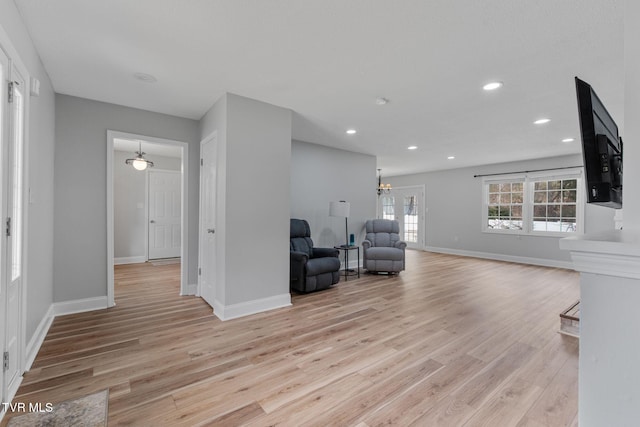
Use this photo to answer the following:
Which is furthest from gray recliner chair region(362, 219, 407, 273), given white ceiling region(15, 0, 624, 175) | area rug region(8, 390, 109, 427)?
area rug region(8, 390, 109, 427)

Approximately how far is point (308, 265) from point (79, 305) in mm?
2660

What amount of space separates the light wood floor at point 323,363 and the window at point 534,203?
3.17m

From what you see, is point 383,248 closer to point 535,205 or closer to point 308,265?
point 308,265

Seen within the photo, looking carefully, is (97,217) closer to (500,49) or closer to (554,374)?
(500,49)

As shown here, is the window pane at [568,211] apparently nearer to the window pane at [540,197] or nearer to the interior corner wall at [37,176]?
the window pane at [540,197]

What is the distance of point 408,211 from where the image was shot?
29.8 ft

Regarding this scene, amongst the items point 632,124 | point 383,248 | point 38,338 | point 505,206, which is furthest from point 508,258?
point 38,338

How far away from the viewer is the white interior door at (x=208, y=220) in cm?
337

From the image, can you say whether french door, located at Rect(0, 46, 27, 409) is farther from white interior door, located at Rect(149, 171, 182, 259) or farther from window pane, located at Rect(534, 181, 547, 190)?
window pane, located at Rect(534, 181, 547, 190)

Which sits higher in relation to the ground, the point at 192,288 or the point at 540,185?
the point at 540,185

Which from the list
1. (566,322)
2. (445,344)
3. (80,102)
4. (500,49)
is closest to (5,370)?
(80,102)

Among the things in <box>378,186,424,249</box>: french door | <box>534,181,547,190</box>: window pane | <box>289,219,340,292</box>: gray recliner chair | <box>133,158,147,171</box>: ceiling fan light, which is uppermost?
<box>133,158,147,171</box>: ceiling fan light

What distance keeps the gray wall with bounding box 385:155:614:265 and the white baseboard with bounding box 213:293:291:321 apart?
5822mm

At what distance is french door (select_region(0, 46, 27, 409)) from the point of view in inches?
64.1
